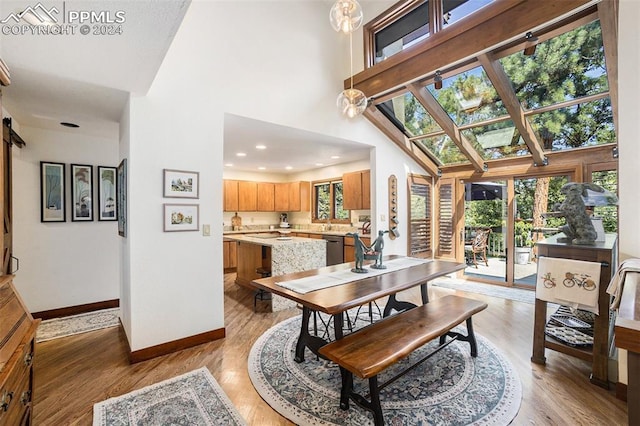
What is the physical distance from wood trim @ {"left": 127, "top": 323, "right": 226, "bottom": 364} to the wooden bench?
1672mm

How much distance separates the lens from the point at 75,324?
3.41m

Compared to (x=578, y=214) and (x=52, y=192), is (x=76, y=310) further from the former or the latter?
(x=578, y=214)

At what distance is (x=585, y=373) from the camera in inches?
92.0

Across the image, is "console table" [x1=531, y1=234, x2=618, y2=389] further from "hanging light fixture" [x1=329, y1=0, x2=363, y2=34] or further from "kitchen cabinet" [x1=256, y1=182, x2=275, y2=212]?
"kitchen cabinet" [x1=256, y1=182, x2=275, y2=212]

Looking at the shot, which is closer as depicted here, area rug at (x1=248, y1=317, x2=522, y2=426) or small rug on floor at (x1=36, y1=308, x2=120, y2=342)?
area rug at (x1=248, y1=317, x2=522, y2=426)

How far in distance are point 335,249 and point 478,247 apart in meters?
2.86

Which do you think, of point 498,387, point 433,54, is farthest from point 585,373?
point 433,54

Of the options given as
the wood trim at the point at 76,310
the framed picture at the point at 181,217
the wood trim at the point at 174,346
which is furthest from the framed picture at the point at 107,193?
the wood trim at the point at 174,346

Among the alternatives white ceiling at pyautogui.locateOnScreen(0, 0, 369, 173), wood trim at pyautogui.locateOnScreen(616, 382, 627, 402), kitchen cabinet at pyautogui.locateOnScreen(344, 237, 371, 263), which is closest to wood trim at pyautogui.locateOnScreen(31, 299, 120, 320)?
white ceiling at pyautogui.locateOnScreen(0, 0, 369, 173)

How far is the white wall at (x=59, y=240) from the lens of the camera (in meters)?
3.43

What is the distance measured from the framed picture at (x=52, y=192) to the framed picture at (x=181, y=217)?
6.94 feet

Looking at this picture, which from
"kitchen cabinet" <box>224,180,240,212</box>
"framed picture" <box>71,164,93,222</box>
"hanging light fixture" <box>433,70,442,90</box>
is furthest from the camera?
"kitchen cabinet" <box>224,180,240,212</box>

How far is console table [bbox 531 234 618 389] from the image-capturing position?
218 centimetres

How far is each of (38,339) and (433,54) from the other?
18.1 ft
